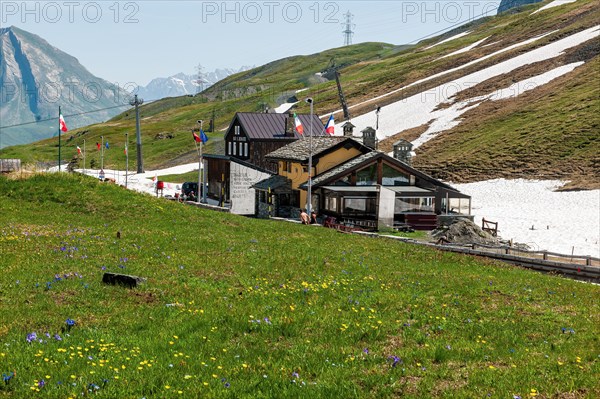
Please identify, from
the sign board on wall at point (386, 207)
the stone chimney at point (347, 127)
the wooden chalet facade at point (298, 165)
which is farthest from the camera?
the stone chimney at point (347, 127)

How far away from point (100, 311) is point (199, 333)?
8.70 ft

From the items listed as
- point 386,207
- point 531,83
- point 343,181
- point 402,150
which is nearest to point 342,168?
point 343,181

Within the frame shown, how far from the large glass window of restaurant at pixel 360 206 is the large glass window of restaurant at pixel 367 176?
2.27m

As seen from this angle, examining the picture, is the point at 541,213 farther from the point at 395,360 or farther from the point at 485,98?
the point at 395,360

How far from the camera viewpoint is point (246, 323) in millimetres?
12383

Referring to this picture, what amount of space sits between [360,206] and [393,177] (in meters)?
5.19

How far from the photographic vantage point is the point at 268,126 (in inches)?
3120

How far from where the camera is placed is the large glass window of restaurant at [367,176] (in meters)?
55.5

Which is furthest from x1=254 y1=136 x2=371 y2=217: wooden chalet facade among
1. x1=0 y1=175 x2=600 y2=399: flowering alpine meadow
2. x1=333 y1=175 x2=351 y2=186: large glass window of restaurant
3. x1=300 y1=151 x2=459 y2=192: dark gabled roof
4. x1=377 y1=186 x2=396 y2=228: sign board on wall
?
x1=0 y1=175 x2=600 y2=399: flowering alpine meadow

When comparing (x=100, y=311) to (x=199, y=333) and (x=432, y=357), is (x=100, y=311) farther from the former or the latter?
(x=432, y=357)

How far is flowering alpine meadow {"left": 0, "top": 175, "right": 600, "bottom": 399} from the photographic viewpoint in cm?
927

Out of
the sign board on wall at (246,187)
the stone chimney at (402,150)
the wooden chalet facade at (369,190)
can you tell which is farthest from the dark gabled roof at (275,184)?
the stone chimney at (402,150)

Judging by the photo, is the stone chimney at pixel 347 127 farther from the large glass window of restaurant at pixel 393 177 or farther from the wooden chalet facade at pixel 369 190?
the large glass window of restaurant at pixel 393 177

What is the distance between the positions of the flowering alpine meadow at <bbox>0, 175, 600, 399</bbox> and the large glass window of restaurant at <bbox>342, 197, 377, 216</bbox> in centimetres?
2910
